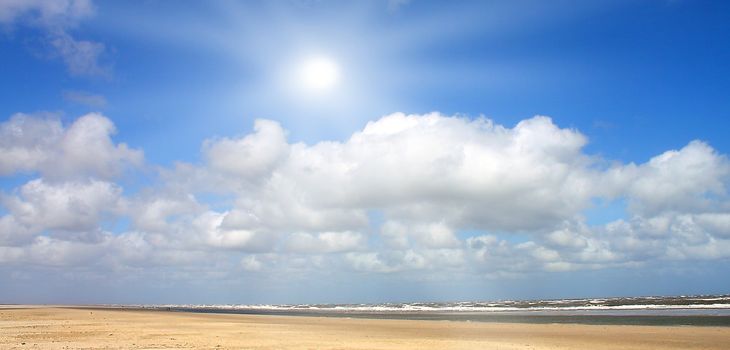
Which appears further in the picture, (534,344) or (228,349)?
(534,344)

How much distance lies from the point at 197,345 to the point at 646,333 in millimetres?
34809

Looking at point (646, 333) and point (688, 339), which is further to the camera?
point (646, 333)

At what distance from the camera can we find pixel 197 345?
30.4 metres

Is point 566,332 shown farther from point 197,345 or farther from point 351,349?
point 197,345

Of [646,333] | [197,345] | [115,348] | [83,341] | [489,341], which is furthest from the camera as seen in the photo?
[646,333]

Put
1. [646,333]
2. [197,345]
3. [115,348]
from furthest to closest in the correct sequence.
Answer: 1. [646,333]
2. [197,345]
3. [115,348]

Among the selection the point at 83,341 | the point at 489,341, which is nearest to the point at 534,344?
the point at 489,341

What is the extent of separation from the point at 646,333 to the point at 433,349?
847 inches

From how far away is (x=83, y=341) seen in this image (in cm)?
3253

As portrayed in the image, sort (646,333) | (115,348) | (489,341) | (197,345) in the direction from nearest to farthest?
(115,348), (197,345), (489,341), (646,333)

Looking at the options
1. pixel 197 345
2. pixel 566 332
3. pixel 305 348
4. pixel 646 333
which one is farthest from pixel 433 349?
pixel 646 333

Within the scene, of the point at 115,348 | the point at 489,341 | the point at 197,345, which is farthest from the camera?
the point at 489,341

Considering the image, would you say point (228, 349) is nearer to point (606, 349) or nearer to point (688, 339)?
point (606, 349)

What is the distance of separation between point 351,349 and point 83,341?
58.1 ft
